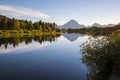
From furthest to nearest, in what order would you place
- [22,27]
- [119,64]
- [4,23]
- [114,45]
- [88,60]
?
[22,27], [4,23], [88,60], [114,45], [119,64]

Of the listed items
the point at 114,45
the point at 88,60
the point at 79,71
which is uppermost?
the point at 114,45

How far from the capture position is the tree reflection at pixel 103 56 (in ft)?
71.8

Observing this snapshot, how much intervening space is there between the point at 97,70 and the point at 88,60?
156 cm

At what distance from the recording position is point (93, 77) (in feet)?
74.5

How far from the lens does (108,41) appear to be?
76.8ft

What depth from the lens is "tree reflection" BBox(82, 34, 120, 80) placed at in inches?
862

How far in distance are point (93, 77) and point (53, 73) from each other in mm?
5666

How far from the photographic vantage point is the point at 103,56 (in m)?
22.7

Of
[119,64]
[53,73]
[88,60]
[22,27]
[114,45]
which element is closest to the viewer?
[119,64]

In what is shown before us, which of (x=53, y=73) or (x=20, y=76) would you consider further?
(x=53, y=73)

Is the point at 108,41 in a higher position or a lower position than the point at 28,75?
higher

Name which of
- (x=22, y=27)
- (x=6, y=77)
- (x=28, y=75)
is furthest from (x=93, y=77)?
(x=22, y=27)

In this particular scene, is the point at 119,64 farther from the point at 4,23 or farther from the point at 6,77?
the point at 4,23

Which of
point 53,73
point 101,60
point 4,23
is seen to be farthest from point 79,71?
point 4,23
